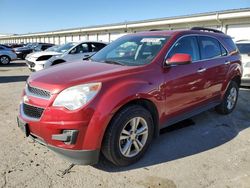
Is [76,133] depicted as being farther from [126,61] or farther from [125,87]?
[126,61]

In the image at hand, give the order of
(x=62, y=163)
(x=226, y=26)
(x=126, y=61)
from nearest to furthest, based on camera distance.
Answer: (x=62, y=163) < (x=126, y=61) < (x=226, y=26)

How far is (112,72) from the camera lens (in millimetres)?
3410

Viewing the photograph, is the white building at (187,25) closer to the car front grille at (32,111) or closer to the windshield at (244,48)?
the windshield at (244,48)

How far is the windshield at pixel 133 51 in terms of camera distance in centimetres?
396

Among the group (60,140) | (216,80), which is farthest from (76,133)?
(216,80)

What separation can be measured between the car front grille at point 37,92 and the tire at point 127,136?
2.76 ft

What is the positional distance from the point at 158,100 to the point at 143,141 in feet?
2.01

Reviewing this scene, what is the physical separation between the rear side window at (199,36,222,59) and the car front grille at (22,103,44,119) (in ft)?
9.84

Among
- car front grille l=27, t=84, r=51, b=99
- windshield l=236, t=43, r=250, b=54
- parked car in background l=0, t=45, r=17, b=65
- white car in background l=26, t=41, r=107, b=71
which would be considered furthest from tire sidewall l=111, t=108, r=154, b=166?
parked car in background l=0, t=45, r=17, b=65

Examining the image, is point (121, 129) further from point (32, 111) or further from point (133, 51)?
point (133, 51)

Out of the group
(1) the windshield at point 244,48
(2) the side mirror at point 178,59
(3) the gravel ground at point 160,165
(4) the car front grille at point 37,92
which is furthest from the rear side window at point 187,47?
(1) the windshield at point 244,48

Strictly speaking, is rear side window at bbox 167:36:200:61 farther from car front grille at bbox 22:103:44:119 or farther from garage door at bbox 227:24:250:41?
garage door at bbox 227:24:250:41

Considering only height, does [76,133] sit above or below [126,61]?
below

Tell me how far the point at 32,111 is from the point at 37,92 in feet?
0.81
